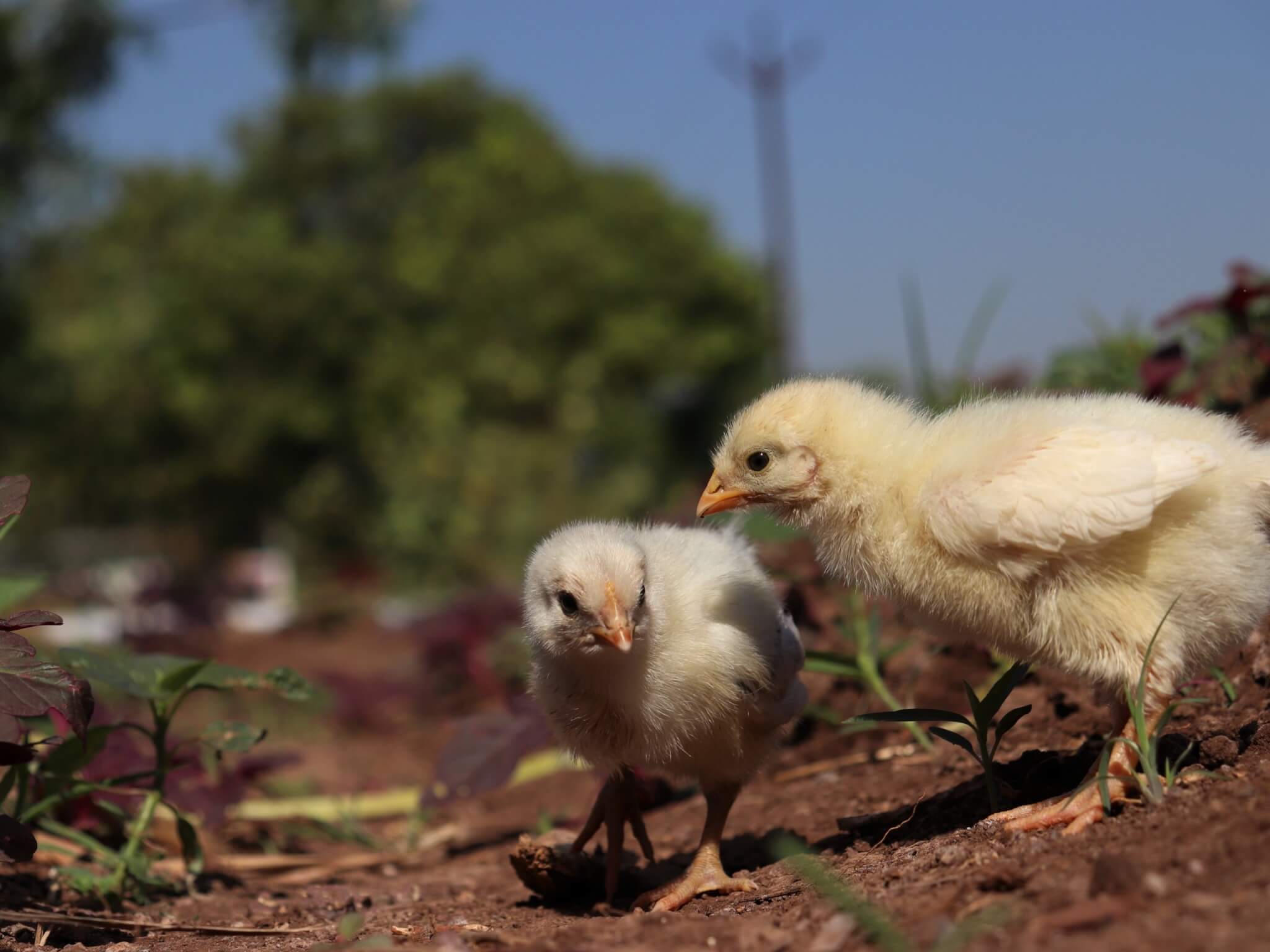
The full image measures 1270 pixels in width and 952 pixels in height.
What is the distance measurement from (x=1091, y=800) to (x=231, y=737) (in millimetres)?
2608

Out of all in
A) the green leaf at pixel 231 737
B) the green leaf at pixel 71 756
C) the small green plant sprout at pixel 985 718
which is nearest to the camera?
the small green plant sprout at pixel 985 718

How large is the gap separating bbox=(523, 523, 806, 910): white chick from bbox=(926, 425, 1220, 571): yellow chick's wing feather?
73cm

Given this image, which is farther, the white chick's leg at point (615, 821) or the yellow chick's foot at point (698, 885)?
the white chick's leg at point (615, 821)

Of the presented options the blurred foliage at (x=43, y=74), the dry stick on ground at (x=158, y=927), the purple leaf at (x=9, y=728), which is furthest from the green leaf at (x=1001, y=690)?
the blurred foliage at (x=43, y=74)

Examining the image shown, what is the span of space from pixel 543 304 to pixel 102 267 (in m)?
16.5

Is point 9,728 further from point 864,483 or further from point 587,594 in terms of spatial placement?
point 864,483

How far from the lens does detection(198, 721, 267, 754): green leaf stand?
409cm

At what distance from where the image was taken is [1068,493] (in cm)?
295

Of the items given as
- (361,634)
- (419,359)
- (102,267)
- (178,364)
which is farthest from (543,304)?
(361,634)

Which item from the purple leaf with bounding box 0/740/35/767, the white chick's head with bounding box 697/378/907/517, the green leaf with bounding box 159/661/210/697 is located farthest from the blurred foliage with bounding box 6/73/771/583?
the purple leaf with bounding box 0/740/35/767

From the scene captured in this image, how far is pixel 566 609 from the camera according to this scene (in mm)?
3463

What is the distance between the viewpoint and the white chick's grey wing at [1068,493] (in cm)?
292

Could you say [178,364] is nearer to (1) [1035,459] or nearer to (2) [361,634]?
(2) [361,634]

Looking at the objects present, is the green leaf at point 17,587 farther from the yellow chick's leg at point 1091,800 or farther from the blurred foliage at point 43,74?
the blurred foliage at point 43,74
